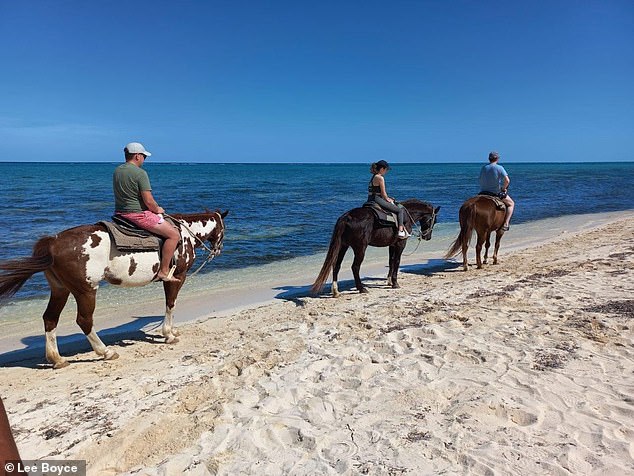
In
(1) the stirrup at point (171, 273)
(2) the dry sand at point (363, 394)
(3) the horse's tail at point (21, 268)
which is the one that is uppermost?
(3) the horse's tail at point (21, 268)

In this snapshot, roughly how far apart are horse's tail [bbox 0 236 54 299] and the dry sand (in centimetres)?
117

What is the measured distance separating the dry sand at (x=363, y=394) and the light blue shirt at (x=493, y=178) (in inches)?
181

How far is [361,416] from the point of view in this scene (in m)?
3.93

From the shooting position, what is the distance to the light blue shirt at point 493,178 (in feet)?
37.2

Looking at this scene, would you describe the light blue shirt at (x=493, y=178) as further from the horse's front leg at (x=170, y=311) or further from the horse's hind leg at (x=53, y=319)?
the horse's hind leg at (x=53, y=319)

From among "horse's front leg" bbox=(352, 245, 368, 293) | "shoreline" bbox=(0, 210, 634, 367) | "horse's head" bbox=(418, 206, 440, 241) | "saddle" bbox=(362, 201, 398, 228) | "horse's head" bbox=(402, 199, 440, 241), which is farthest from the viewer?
"horse's head" bbox=(418, 206, 440, 241)

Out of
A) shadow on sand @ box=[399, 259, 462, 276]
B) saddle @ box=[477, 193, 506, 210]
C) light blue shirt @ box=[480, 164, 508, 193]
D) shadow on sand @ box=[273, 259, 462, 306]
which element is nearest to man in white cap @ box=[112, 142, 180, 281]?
shadow on sand @ box=[273, 259, 462, 306]

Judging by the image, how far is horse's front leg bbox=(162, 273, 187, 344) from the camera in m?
6.71

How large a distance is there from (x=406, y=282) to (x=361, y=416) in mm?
6570

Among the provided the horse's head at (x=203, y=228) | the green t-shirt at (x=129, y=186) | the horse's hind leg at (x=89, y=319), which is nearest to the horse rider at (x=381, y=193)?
the horse's head at (x=203, y=228)

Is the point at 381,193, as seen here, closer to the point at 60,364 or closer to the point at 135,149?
the point at 135,149

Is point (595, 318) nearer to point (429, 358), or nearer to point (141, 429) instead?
point (429, 358)

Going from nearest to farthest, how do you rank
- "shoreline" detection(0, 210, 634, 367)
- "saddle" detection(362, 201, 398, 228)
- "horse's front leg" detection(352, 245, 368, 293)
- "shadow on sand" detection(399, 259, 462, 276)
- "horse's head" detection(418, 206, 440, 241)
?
1. "shoreline" detection(0, 210, 634, 367)
2. "horse's front leg" detection(352, 245, 368, 293)
3. "saddle" detection(362, 201, 398, 228)
4. "horse's head" detection(418, 206, 440, 241)
5. "shadow on sand" detection(399, 259, 462, 276)

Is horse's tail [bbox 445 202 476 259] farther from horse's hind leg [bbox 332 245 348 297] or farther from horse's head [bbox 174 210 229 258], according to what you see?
horse's head [bbox 174 210 229 258]
